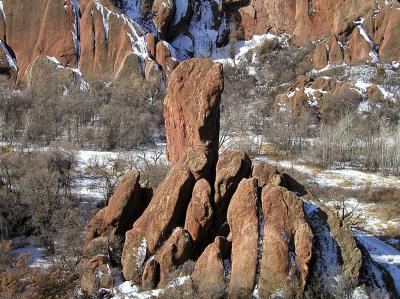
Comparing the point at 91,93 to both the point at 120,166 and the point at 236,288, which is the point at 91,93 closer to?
the point at 120,166

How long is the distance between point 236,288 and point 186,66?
7.08m

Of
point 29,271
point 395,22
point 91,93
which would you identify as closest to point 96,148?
point 91,93

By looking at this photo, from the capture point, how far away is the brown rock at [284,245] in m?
11.5

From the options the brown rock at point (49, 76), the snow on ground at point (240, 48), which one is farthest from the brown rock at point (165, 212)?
the snow on ground at point (240, 48)

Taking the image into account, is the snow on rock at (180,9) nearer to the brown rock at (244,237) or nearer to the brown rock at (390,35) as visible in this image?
the brown rock at (390,35)

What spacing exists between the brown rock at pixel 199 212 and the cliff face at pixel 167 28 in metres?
45.5

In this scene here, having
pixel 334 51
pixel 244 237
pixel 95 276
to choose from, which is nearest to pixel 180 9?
pixel 334 51

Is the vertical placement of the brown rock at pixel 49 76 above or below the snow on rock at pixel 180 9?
below

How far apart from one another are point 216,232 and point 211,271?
1950mm

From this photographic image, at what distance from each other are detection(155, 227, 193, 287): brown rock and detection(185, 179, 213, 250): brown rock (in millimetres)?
415

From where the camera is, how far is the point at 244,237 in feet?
40.2

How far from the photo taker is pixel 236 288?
1171 cm

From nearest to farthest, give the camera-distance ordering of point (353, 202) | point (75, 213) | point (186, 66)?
1. point (186, 66)
2. point (75, 213)
3. point (353, 202)

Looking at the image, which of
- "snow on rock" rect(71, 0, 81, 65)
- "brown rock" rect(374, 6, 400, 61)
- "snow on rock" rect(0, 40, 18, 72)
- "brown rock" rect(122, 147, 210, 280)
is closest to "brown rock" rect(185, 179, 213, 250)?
"brown rock" rect(122, 147, 210, 280)
